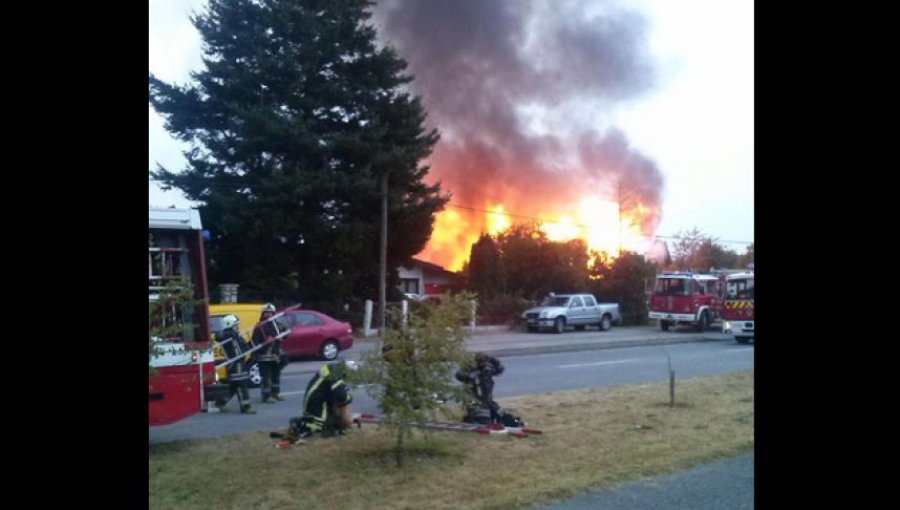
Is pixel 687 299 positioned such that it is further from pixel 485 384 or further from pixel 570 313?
pixel 485 384

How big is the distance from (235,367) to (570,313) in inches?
773

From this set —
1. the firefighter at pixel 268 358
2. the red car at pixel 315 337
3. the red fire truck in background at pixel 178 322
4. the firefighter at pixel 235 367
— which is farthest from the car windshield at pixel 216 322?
the red car at pixel 315 337

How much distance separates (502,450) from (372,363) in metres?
1.53

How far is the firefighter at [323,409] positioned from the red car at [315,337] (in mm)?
8658

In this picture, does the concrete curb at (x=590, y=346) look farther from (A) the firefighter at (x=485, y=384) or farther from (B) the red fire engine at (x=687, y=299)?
(A) the firefighter at (x=485, y=384)

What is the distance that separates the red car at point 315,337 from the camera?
17297mm

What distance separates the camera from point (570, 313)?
2903 cm

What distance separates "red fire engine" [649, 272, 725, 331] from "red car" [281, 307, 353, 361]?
13348 millimetres

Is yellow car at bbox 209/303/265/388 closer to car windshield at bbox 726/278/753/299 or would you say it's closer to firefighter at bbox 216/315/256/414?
firefighter at bbox 216/315/256/414

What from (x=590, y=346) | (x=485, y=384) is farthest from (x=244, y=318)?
(x=590, y=346)
